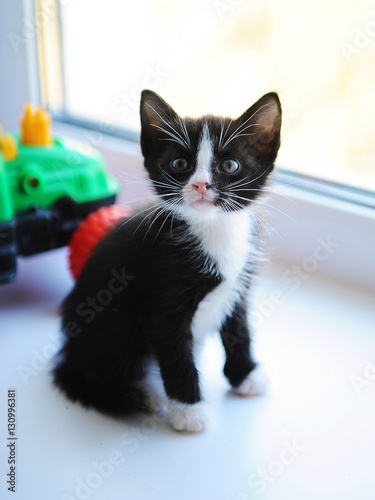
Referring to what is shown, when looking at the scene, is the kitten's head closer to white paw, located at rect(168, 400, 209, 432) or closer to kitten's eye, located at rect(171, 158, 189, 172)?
kitten's eye, located at rect(171, 158, 189, 172)

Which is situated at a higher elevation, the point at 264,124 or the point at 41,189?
the point at 264,124

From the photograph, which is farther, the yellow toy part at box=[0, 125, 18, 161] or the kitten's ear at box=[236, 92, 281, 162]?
the yellow toy part at box=[0, 125, 18, 161]

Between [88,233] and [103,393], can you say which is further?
[88,233]

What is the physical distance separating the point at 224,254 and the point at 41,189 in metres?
0.47

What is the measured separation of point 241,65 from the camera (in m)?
1.33

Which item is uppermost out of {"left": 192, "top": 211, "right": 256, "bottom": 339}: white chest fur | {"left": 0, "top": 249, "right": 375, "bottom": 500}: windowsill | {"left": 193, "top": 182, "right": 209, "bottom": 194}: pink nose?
{"left": 193, "top": 182, "right": 209, "bottom": 194}: pink nose

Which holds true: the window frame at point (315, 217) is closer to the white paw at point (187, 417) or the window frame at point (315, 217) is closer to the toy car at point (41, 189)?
the toy car at point (41, 189)

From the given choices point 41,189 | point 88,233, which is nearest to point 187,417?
point 88,233

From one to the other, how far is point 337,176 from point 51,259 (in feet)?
2.31

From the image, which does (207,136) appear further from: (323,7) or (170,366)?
(323,7)

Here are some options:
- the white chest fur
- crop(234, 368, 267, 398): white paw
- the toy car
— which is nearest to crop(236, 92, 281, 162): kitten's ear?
the white chest fur

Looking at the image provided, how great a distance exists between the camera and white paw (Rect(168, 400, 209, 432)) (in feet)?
2.88

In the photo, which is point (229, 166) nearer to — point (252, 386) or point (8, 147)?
point (252, 386)

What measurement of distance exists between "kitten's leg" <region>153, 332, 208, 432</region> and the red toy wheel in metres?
0.33
